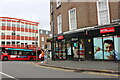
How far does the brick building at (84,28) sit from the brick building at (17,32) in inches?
1376

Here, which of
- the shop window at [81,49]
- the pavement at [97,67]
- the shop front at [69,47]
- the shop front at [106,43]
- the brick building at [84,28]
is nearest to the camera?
the pavement at [97,67]

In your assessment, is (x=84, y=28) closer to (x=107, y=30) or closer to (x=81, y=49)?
(x=81, y=49)

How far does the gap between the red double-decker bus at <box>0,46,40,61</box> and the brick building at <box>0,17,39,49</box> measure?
921 inches

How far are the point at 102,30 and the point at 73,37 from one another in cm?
436

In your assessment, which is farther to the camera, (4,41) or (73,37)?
(4,41)

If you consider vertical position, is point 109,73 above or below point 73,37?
below

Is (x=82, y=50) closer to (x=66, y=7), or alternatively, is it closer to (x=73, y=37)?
(x=73, y=37)

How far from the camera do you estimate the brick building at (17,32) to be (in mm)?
55325

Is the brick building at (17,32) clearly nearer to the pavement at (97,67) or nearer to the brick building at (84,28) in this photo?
the brick building at (84,28)

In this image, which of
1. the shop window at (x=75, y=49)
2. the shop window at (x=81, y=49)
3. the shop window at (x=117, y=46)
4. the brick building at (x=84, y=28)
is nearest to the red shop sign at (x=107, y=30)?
the brick building at (x=84, y=28)

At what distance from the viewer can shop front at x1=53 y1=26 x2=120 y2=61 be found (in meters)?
14.3

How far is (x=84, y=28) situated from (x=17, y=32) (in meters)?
45.2

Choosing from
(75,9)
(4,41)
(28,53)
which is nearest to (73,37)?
(75,9)

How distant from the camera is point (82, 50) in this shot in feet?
56.7
